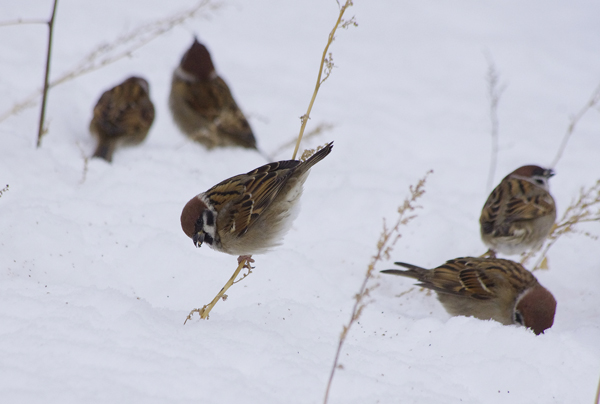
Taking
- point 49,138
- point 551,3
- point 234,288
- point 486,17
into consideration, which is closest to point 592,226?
point 234,288

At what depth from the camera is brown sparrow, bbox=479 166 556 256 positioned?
4.37 meters

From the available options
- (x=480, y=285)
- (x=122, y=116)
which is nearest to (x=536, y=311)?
(x=480, y=285)

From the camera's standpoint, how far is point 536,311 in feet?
10.8

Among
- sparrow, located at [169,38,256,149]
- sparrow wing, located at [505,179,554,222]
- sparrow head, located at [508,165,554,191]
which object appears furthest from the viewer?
sparrow, located at [169,38,256,149]

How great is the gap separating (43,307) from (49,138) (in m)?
2.84

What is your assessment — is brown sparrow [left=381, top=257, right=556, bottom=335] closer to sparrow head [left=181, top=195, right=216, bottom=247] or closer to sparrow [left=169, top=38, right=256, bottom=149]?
sparrow head [left=181, top=195, right=216, bottom=247]

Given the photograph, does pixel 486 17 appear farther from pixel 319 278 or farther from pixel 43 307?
pixel 43 307

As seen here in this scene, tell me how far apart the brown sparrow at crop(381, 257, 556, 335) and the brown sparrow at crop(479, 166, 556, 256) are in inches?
18.9

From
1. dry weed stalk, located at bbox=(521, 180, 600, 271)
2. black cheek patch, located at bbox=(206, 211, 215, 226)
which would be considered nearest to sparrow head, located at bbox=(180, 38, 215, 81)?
black cheek patch, located at bbox=(206, 211, 215, 226)

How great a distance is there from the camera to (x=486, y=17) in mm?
10531

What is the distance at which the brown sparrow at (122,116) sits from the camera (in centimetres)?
527

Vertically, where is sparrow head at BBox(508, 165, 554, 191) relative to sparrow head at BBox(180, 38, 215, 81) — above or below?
above

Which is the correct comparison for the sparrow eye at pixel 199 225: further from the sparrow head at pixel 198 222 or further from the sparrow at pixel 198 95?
the sparrow at pixel 198 95

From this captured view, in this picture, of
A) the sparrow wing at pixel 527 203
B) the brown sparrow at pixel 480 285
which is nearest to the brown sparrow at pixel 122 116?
the brown sparrow at pixel 480 285
